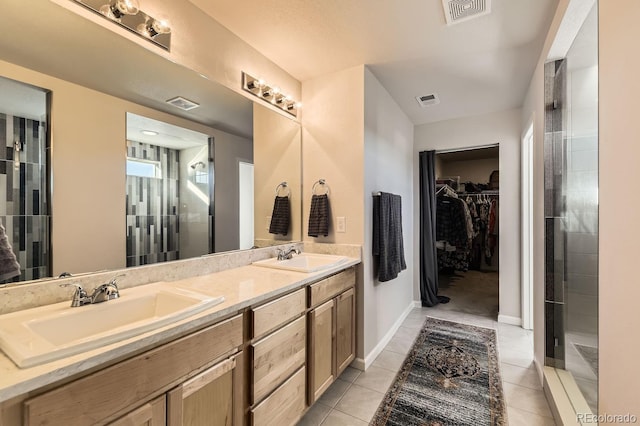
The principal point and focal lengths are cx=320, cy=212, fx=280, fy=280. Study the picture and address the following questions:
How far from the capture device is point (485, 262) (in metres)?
5.72

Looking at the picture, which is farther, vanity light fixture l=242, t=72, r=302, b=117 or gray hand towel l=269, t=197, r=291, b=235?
gray hand towel l=269, t=197, r=291, b=235

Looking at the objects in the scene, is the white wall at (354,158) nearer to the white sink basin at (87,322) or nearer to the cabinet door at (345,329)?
the cabinet door at (345,329)

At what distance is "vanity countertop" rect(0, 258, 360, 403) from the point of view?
65cm

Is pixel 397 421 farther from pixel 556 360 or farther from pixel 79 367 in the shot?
pixel 79 367

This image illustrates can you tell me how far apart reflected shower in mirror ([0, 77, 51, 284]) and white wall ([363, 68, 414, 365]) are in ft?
6.20

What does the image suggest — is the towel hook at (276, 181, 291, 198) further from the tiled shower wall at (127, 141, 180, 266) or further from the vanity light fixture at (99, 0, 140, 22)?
the vanity light fixture at (99, 0, 140, 22)

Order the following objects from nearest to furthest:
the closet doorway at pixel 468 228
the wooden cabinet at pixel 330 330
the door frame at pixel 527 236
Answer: the wooden cabinet at pixel 330 330
the door frame at pixel 527 236
the closet doorway at pixel 468 228

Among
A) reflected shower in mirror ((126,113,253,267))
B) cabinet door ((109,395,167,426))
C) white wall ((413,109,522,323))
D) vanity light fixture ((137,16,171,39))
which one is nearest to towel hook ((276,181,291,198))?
reflected shower in mirror ((126,113,253,267))

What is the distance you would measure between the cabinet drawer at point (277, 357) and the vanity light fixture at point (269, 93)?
1643 millimetres

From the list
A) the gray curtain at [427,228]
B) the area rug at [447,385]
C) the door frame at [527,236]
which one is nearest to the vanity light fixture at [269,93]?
the gray curtain at [427,228]

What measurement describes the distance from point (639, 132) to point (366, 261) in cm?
171

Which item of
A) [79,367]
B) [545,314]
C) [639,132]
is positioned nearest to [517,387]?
[545,314]

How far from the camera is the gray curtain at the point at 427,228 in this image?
3.71 m

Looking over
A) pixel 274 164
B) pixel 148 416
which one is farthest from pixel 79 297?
pixel 274 164
